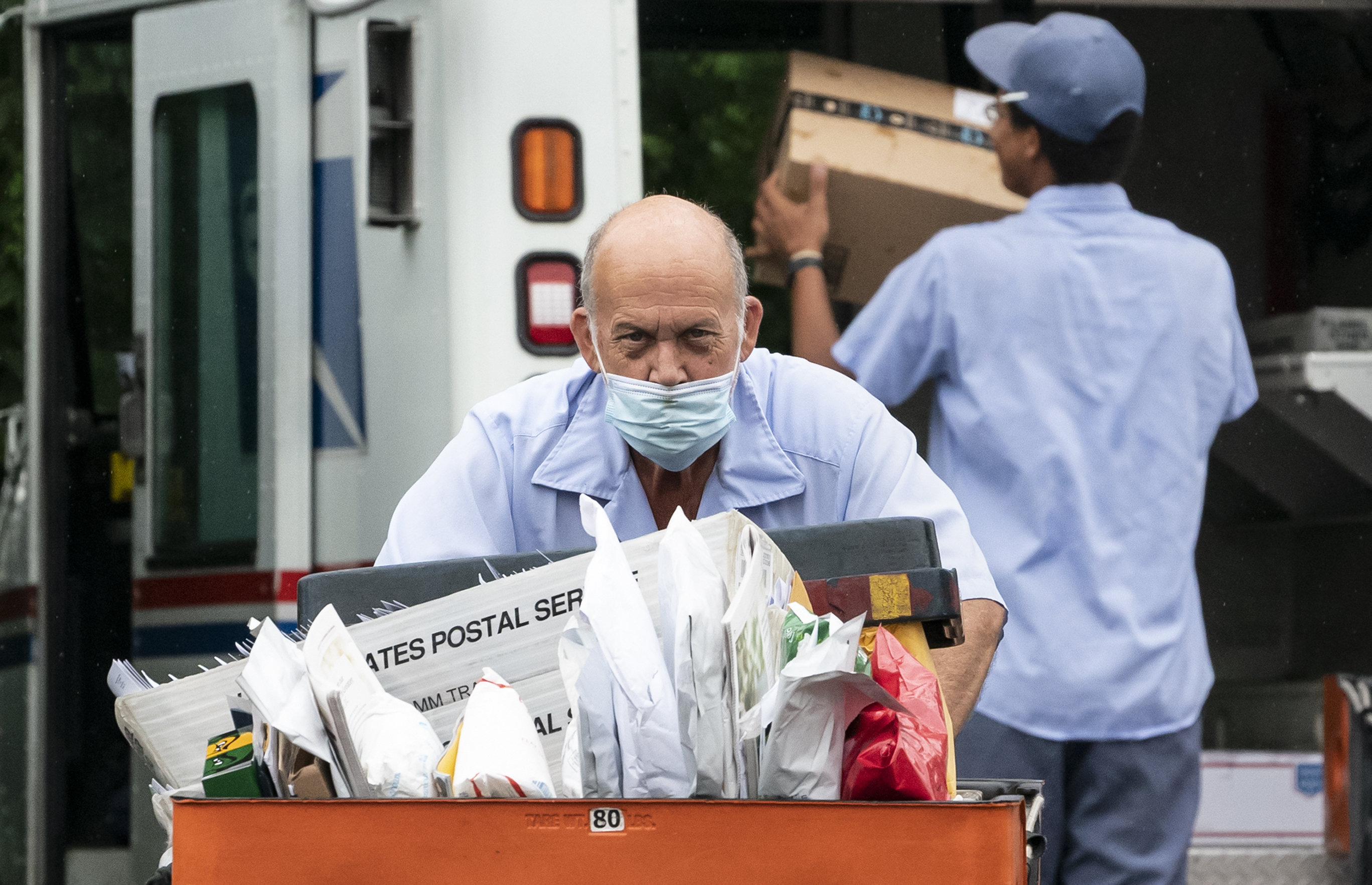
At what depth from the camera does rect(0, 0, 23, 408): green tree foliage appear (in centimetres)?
498

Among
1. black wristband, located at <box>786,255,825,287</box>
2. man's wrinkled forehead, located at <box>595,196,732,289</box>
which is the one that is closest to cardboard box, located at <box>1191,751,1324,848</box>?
black wristband, located at <box>786,255,825,287</box>

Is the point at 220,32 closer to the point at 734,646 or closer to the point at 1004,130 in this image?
the point at 1004,130

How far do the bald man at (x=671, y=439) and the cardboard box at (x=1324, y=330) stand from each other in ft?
8.01

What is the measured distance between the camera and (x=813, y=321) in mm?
3705

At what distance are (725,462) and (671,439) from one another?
11 centimetres

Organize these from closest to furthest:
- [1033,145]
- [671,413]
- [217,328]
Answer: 1. [671,413]
2. [1033,145]
3. [217,328]

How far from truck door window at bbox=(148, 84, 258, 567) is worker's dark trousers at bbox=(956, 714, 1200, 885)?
5.25 ft

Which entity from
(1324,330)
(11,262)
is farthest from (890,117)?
(11,262)

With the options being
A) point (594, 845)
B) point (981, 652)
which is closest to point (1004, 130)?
point (981, 652)

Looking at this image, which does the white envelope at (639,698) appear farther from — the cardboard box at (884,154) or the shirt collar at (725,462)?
the cardboard box at (884,154)

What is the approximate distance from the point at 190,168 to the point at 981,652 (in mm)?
2415

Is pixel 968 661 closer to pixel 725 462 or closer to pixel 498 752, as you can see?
pixel 725 462

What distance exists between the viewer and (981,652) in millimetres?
2000

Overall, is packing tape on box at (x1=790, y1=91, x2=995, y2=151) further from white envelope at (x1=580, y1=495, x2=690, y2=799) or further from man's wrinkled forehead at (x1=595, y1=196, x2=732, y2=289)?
white envelope at (x1=580, y1=495, x2=690, y2=799)
